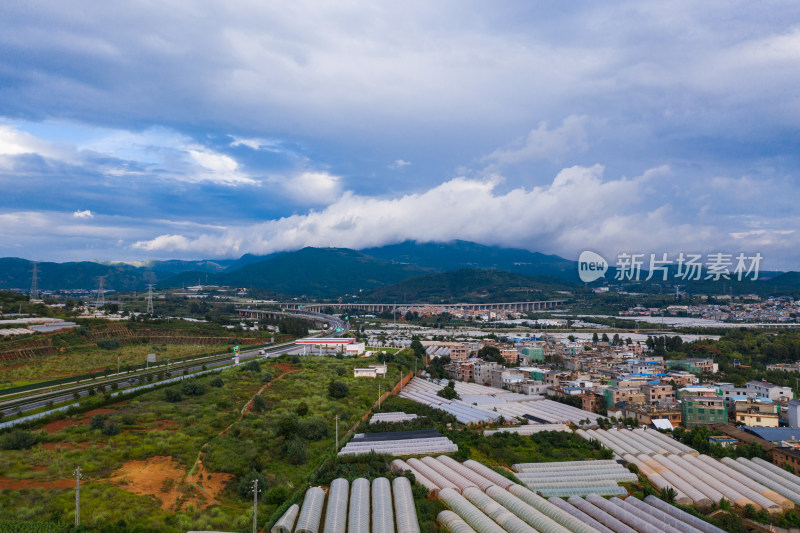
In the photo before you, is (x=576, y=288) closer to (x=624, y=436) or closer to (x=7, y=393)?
(x=624, y=436)

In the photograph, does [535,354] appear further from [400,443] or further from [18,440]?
[18,440]

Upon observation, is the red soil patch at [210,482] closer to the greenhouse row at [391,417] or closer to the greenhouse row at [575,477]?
the greenhouse row at [391,417]

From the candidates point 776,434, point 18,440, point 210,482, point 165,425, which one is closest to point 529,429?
point 776,434

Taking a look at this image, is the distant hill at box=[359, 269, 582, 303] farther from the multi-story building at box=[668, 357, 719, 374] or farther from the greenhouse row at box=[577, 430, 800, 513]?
the greenhouse row at box=[577, 430, 800, 513]

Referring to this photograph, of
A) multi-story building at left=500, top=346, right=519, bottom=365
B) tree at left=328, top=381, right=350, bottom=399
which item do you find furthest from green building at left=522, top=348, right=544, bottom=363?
tree at left=328, top=381, right=350, bottom=399

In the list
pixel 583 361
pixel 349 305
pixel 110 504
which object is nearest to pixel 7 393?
pixel 110 504

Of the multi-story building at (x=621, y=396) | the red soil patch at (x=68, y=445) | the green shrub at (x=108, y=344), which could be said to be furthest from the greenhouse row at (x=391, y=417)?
the green shrub at (x=108, y=344)
